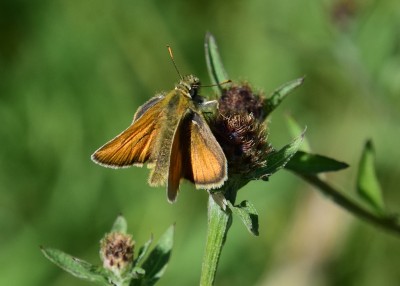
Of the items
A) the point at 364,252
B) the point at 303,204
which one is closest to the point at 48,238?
the point at 303,204

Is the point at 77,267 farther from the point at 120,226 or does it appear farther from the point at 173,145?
the point at 173,145

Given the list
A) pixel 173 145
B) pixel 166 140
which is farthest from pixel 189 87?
pixel 173 145

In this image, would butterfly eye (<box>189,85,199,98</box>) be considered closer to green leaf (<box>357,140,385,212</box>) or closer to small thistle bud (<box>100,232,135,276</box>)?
small thistle bud (<box>100,232,135,276</box>)

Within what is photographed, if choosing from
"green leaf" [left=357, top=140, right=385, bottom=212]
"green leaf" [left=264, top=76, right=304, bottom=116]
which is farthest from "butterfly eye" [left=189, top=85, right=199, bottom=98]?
"green leaf" [left=357, top=140, right=385, bottom=212]

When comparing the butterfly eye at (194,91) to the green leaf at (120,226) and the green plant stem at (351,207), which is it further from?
the green plant stem at (351,207)

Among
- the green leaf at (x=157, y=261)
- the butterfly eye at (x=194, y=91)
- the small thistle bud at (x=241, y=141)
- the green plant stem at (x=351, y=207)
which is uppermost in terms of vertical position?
the butterfly eye at (x=194, y=91)

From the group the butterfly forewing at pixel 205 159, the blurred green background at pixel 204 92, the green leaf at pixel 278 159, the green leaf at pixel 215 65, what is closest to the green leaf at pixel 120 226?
the butterfly forewing at pixel 205 159
